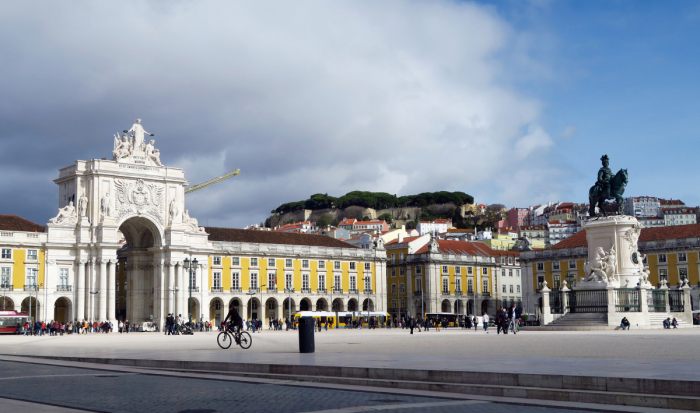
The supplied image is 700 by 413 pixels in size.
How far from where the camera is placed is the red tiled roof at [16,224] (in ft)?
227

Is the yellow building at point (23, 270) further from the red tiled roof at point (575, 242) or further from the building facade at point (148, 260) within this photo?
the red tiled roof at point (575, 242)

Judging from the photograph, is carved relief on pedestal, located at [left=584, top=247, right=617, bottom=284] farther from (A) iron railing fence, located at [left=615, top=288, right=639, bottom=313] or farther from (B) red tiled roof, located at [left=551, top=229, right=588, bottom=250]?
(B) red tiled roof, located at [left=551, top=229, right=588, bottom=250]

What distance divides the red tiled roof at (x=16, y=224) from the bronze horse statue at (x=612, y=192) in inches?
1997

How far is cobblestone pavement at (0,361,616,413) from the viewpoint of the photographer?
10125 millimetres

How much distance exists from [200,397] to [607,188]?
33698 mm

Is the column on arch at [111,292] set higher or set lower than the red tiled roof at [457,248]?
lower

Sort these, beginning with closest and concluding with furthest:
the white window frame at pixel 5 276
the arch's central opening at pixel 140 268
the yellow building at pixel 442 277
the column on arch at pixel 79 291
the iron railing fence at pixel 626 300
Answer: the iron railing fence at pixel 626 300 < the white window frame at pixel 5 276 < the column on arch at pixel 79 291 < the arch's central opening at pixel 140 268 < the yellow building at pixel 442 277

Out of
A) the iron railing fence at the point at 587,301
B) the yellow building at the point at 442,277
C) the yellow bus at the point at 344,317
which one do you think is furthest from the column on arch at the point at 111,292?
the iron railing fence at the point at 587,301

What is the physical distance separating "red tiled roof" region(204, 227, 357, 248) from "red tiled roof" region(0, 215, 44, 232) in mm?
17771

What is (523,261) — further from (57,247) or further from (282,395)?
(282,395)

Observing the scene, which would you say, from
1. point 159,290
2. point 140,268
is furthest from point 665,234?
point 140,268

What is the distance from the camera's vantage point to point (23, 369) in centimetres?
1741

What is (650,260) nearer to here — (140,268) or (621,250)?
(621,250)

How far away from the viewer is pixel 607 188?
4100cm
